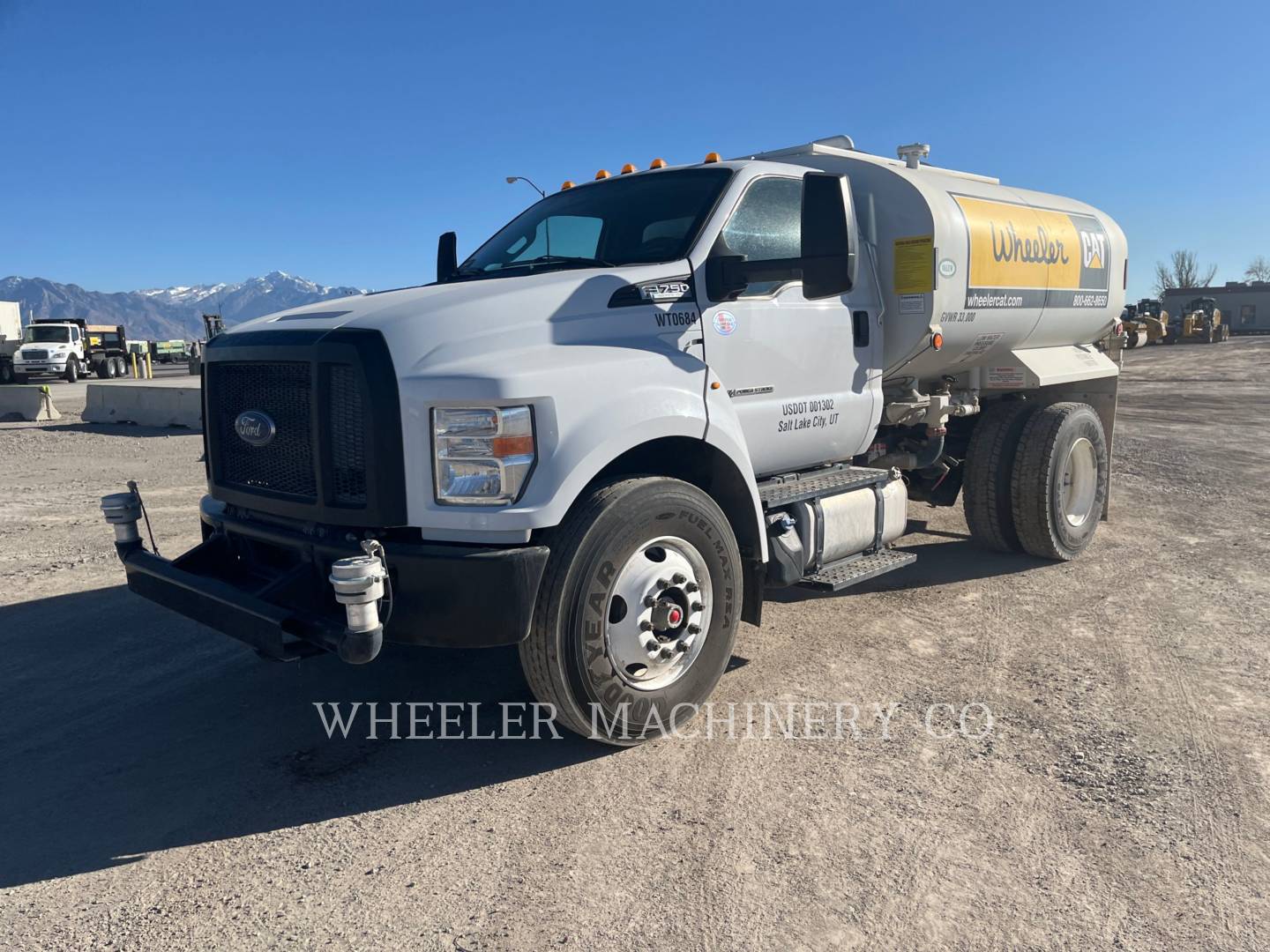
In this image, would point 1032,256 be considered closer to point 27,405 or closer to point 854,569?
point 854,569

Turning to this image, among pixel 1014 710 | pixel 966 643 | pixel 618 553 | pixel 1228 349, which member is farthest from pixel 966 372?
pixel 1228 349

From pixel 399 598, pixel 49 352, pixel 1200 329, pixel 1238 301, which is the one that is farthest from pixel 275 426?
pixel 1238 301

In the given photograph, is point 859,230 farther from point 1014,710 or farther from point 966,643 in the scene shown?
point 1014,710

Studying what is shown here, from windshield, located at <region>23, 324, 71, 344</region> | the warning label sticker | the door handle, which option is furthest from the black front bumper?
windshield, located at <region>23, 324, 71, 344</region>

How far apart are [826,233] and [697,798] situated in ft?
7.79

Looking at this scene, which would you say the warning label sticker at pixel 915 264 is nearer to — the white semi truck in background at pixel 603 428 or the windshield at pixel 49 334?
the white semi truck in background at pixel 603 428

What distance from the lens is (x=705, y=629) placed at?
4.00 metres

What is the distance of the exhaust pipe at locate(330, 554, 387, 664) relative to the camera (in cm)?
299

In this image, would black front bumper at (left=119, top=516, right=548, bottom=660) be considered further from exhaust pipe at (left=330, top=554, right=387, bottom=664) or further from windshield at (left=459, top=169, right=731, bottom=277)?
windshield at (left=459, top=169, right=731, bottom=277)

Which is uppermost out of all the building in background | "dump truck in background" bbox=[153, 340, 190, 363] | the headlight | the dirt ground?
the building in background

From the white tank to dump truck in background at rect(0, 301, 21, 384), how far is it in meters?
37.1

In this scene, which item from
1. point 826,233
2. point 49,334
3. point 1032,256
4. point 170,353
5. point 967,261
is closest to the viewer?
point 826,233

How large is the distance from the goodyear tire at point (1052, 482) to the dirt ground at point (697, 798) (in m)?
0.88

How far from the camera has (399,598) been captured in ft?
10.7
